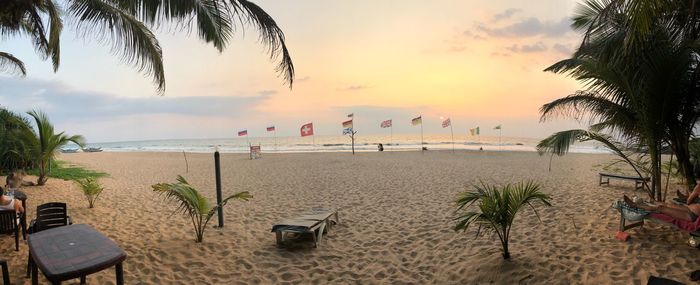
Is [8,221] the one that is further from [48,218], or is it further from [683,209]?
[683,209]

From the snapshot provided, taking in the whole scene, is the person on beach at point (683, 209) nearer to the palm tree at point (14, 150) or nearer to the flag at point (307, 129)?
the palm tree at point (14, 150)

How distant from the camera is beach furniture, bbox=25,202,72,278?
421cm

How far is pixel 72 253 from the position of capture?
282 cm

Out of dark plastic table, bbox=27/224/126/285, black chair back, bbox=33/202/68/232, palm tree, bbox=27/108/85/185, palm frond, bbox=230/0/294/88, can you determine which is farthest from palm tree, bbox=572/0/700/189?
palm tree, bbox=27/108/85/185

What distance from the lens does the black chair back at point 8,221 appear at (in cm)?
430

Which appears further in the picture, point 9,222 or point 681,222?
point 9,222

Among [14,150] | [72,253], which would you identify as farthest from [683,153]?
[14,150]

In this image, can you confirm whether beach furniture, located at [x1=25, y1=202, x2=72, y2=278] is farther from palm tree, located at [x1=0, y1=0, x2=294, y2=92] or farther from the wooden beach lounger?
the wooden beach lounger

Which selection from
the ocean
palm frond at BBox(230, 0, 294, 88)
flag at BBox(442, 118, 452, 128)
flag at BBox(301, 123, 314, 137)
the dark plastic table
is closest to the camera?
the dark plastic table

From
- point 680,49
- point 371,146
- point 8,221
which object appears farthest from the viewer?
point 371,146

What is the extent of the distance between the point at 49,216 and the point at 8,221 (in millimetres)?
486

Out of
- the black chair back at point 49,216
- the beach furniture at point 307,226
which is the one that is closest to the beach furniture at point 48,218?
the black chair back at point 49,216

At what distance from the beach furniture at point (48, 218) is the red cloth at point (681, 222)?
762 centimetres

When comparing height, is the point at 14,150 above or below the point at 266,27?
below
